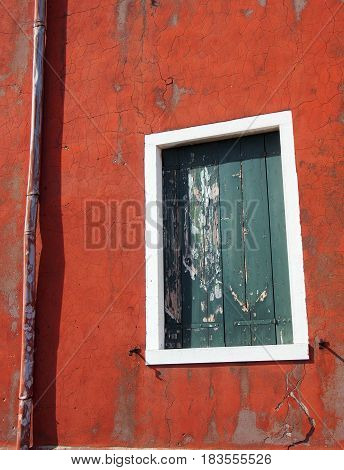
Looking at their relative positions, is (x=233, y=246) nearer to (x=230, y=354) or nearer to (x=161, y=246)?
(x=161, y=246)

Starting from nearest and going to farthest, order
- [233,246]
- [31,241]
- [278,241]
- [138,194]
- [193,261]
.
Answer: [278,241] < [233,246] < [193,261] < [138,194] < [31,241]

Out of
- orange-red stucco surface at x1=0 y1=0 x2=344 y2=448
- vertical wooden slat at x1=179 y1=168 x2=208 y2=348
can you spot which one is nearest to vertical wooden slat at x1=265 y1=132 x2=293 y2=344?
orange-red stucco surface at x1=0 y1=0 x2=344 y2=448

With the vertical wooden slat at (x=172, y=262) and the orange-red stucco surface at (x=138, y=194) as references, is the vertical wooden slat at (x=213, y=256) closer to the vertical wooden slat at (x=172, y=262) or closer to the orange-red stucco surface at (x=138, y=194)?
the vertical wooden slat at (x=172, y=262)

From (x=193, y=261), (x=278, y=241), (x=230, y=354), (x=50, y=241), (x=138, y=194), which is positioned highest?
(x=138, y=194)

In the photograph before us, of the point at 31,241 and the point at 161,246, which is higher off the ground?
the point at 31,241

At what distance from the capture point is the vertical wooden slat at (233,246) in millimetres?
5137

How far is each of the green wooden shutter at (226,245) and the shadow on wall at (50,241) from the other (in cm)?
96

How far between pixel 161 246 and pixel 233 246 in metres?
0.59

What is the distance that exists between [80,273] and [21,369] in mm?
908

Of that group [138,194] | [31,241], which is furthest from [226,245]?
[31,241]

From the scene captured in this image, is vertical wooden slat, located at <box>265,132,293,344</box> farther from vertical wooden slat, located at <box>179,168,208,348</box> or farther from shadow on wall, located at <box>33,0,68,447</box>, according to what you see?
shadow on wall, located at <box>33,0,68,447</box>

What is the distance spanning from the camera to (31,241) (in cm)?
575

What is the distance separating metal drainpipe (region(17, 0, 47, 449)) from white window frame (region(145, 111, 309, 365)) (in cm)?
102
